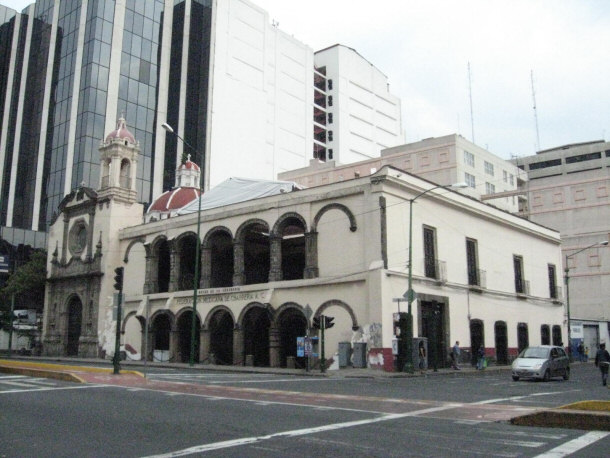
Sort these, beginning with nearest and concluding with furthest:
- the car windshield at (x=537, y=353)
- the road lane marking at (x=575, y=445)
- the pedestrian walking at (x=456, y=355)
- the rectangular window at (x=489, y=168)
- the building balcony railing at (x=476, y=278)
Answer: the road lane marking at (x=575, y=445) < the car windshield at (x=537, y=353) < the pedestrian walking at (x=456, y=355) < the building balcony railing at (x=476, y=278) < the rectangular window at (x=489, y=168)

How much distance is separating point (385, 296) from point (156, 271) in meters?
18.0

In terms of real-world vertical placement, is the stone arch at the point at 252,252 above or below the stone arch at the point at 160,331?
above

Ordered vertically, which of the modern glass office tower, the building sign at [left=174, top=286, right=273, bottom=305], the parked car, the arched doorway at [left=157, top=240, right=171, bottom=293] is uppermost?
the modern glass office tower

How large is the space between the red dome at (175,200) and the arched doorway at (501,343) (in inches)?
954

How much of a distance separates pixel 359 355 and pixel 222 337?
11368mm

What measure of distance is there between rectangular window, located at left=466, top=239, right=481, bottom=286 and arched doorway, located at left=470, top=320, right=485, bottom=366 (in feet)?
7.80

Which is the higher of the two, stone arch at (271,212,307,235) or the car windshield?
stone arch at (271,212,307,235)

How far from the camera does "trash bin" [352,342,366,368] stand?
27875 mm

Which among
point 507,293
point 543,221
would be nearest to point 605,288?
point 543,221

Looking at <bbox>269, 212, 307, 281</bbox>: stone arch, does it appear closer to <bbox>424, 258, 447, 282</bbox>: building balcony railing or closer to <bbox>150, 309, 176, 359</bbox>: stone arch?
<bbox>424, 258, 447, 282</bbox>: building balcony railing

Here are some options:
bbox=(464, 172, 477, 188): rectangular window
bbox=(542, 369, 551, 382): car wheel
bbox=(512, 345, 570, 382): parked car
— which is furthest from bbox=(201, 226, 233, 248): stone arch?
bbox=(464, 172, 477, 188): rectangular window

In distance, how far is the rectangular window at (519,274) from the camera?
40562 mm

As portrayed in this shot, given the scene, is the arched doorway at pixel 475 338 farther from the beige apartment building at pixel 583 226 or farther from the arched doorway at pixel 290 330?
the beige apartment building at pixel 583 226

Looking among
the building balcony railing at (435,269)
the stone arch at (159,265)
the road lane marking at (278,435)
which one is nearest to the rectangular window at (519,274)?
the building balcony railing at (435,269)
